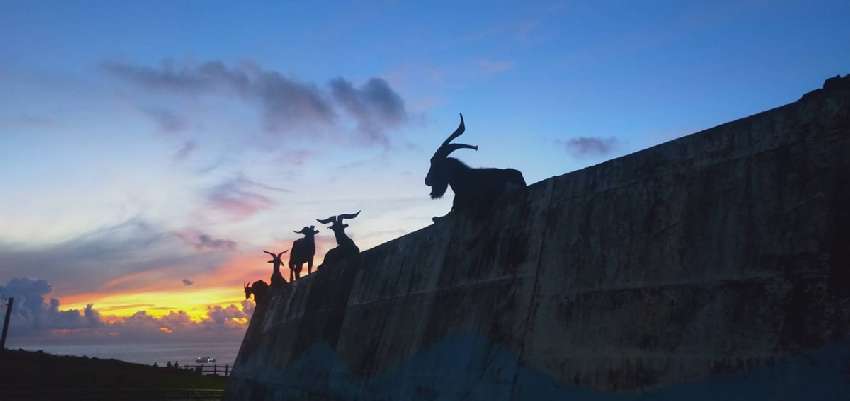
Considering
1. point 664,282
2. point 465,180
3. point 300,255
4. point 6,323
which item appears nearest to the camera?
point 664,282

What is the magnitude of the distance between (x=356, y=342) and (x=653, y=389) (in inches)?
248

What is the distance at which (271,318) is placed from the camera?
18.0 meters

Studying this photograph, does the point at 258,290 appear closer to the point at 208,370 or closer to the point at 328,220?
the point at 328,220

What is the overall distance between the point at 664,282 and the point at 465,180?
18.4 feet

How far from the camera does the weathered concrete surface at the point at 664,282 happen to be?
4.00 meters

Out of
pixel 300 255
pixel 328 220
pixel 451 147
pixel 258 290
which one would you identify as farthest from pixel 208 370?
pixel 451 147

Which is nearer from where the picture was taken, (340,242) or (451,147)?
(451,147)

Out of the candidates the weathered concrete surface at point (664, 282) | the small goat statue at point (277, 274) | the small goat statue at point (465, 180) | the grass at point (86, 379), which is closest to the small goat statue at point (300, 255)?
the small goat statue at point (277, 274)

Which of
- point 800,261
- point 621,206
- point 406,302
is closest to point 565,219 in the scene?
point 621,206

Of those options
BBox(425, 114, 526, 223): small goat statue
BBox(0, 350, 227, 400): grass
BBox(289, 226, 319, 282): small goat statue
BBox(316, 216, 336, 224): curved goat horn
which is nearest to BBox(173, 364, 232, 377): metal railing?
BBox(0, 350, 227, 400): grass

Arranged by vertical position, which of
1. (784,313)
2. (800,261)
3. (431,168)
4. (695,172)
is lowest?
(784,313)

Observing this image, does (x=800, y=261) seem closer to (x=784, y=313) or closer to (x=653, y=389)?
(x=784, y=313)

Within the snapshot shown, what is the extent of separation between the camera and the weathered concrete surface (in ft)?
13.1

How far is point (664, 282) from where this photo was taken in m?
4.92
